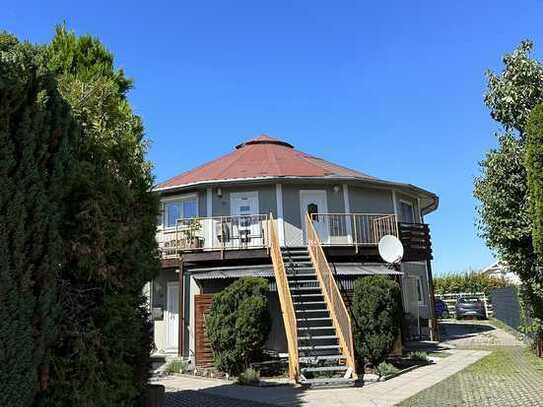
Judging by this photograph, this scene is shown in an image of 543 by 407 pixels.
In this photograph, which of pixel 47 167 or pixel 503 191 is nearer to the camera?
pixel 47 167

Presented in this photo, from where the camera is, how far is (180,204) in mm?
20234

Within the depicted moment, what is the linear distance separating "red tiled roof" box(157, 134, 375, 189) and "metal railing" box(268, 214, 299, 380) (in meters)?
4.19

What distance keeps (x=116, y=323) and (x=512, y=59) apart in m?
9.31

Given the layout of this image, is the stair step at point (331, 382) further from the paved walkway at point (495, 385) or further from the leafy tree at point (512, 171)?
the leafy tree at point (512, 171)

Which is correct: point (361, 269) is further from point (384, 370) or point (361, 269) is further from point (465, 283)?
point (465, 283)

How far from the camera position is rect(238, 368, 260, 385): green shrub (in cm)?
1166

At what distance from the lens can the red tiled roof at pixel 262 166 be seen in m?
19.5

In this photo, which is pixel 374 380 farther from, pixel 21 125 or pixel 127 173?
pixel 21 125

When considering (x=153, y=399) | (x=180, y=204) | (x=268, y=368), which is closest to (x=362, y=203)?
(x=180, y=204)

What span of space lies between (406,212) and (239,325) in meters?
12.2

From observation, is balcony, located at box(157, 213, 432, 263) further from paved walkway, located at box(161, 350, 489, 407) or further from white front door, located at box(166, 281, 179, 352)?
paved walkway, located at box(161, 350, 489, 407)

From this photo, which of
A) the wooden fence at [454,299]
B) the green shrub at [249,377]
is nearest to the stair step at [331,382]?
the green shrub at [249,377]

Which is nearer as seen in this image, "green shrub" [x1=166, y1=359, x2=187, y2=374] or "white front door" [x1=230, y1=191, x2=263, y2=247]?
"green shrub" [x1=166, y1=359, x2=187, y2=374]

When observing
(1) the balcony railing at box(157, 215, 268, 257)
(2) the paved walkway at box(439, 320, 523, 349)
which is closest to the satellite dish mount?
(1) the balcony railing at box(157, 215, 268, 257)
